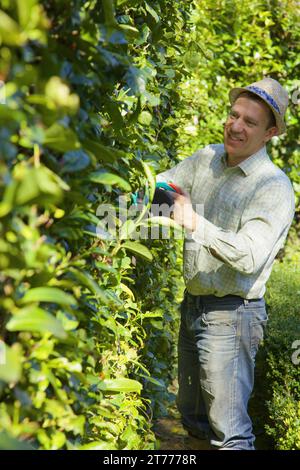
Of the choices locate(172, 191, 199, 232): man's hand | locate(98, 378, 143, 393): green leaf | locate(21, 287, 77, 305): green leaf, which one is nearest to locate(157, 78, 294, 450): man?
locate(172, 191, 199, 232): man's hand

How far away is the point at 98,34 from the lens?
4.98 ft

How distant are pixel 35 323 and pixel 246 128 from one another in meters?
2.36

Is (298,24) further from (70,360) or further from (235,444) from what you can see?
(70,360)

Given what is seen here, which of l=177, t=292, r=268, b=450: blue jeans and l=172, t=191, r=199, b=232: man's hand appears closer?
l=172, t=191, r=199, b=232: man's hand

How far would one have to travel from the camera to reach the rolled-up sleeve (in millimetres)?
2902

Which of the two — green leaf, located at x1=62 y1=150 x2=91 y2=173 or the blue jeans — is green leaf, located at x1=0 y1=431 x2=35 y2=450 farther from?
the blue jeans

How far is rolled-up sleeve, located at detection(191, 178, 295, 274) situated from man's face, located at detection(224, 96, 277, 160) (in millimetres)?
285

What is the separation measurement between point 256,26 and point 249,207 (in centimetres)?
477

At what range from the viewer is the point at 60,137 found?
1.24 meters

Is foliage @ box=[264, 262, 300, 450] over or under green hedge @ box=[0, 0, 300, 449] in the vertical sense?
under

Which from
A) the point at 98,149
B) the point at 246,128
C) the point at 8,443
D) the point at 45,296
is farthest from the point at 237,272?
the point at 8,443

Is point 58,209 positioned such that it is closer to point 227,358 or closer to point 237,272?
point 237,272

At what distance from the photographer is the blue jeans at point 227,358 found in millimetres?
3277
